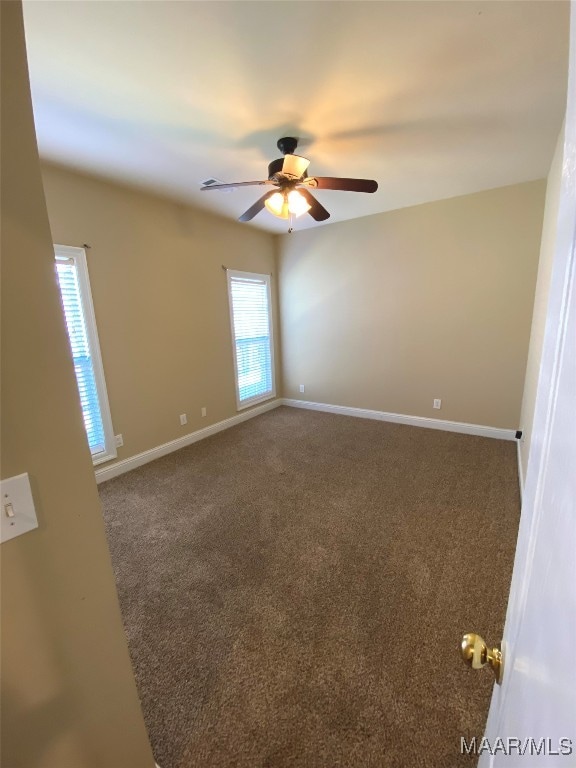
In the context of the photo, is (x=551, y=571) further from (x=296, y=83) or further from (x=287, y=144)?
(x=287, y=144)

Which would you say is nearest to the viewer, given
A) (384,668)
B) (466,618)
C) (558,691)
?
(558,691)

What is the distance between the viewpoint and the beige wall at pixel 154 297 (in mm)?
2752

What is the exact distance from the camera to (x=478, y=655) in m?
0.60

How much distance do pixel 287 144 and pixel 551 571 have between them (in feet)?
8.40

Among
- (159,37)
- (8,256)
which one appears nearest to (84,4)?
(159,37)

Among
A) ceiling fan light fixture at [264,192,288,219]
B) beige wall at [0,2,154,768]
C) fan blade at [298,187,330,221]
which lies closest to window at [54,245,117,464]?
ceiling fan light fixture at [264,192,288,219]

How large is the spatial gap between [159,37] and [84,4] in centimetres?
27

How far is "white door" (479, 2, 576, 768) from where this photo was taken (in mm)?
331

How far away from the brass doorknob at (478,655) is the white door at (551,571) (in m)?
0.03

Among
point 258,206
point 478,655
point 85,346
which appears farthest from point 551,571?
point 85,346

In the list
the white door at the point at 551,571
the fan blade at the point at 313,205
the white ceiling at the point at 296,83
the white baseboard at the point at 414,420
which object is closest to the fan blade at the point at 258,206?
the fan blade at the point at 313,205

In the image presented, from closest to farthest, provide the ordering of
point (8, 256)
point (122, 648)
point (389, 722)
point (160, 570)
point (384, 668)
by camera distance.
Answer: point (8, 256)
point (122, 648)
point (389, 722)
point (384, 668)
point (160, 570)

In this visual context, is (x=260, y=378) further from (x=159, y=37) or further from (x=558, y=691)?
(x=558, y=691)

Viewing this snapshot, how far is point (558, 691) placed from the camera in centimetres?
33
